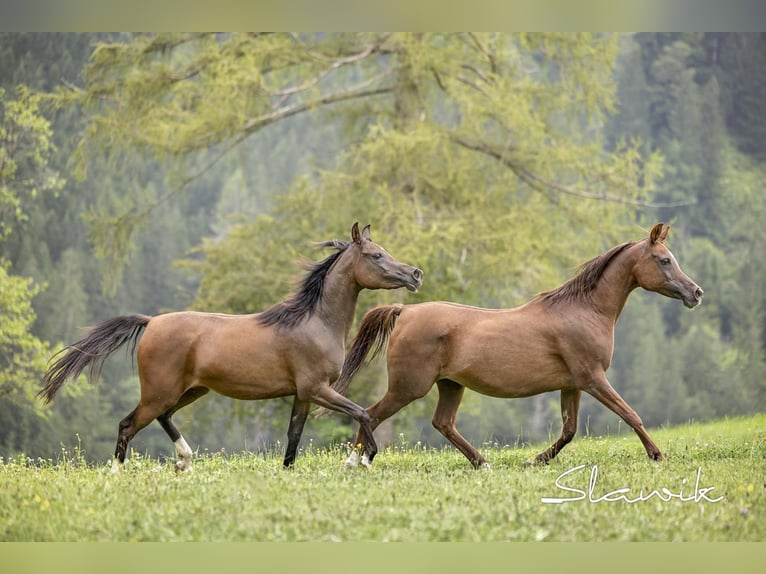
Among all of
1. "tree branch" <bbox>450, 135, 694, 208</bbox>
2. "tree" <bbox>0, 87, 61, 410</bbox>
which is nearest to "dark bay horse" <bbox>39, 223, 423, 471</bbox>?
"tree" <bbox>0, 87, 61, 410</bbox>

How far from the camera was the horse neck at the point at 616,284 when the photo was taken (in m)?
10.3

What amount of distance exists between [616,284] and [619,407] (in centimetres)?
125

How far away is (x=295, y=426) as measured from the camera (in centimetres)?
1005

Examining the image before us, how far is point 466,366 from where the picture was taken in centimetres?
1007

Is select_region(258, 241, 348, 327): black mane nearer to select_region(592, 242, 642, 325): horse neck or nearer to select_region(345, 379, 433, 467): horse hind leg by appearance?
select_region(345, 379, 433, 467): horse hind leg

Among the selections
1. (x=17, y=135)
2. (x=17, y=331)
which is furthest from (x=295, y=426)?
(x=17, y=135)

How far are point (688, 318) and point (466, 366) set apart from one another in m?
36.0

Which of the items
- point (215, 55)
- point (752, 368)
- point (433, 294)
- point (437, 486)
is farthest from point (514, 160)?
point (752, 368)

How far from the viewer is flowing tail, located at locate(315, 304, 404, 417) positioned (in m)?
10.6

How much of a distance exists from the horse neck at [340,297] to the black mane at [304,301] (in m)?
0.08

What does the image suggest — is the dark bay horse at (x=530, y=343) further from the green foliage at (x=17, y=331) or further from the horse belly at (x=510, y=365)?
the green foliage at (x=17, y=331)

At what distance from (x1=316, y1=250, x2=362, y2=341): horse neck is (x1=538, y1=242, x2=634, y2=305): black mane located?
75.9 inches

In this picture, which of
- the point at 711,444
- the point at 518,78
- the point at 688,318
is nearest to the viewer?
the point at 711,444

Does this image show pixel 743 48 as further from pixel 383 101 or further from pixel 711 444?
pixel 711 444
